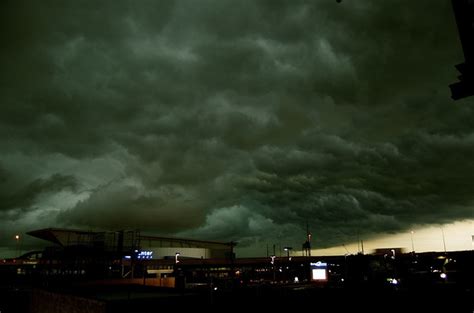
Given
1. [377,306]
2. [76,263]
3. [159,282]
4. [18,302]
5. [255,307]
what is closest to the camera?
[255,307]

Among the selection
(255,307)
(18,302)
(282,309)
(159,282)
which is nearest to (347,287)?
(282,309)

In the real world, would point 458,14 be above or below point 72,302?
above

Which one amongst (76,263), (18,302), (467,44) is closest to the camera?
(467,44)

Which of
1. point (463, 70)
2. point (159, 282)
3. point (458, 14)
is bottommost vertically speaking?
point (159, 282)

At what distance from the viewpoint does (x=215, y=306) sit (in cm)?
1670

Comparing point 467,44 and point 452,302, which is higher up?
point 467,44

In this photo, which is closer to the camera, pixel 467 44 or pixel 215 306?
pixel 467 44

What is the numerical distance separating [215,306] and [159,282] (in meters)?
51.1

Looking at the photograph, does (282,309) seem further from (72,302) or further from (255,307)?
(72,302)

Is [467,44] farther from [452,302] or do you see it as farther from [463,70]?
[452,302]

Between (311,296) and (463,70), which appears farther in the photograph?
(311,296)

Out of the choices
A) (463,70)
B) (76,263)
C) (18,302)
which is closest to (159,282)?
(76,263)

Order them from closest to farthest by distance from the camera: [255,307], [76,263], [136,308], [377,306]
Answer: [136,308]
[255,307]
[377,306]
[76,263]

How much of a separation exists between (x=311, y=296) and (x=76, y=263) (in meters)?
62.5
